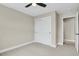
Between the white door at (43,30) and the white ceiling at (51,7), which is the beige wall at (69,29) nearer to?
the white ceiling at (51,7)

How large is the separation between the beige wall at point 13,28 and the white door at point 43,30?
634 mm

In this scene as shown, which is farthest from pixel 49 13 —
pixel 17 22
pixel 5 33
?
pixel 5 33

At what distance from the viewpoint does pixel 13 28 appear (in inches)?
137

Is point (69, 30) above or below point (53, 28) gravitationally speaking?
below

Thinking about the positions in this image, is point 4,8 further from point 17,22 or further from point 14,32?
point 14,32

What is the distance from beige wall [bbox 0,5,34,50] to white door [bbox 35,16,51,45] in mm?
634

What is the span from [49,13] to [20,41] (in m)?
2.50

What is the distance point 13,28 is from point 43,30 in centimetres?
200

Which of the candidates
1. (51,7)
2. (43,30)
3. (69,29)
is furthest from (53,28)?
(69,29)

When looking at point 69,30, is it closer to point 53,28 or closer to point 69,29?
point 69,29

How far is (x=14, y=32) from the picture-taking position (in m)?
3.54

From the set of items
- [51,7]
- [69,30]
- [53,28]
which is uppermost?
[51,7]

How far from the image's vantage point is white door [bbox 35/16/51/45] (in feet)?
13.7

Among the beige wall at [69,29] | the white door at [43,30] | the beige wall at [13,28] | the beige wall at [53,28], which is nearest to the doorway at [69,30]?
the beige wall at [69,29]
